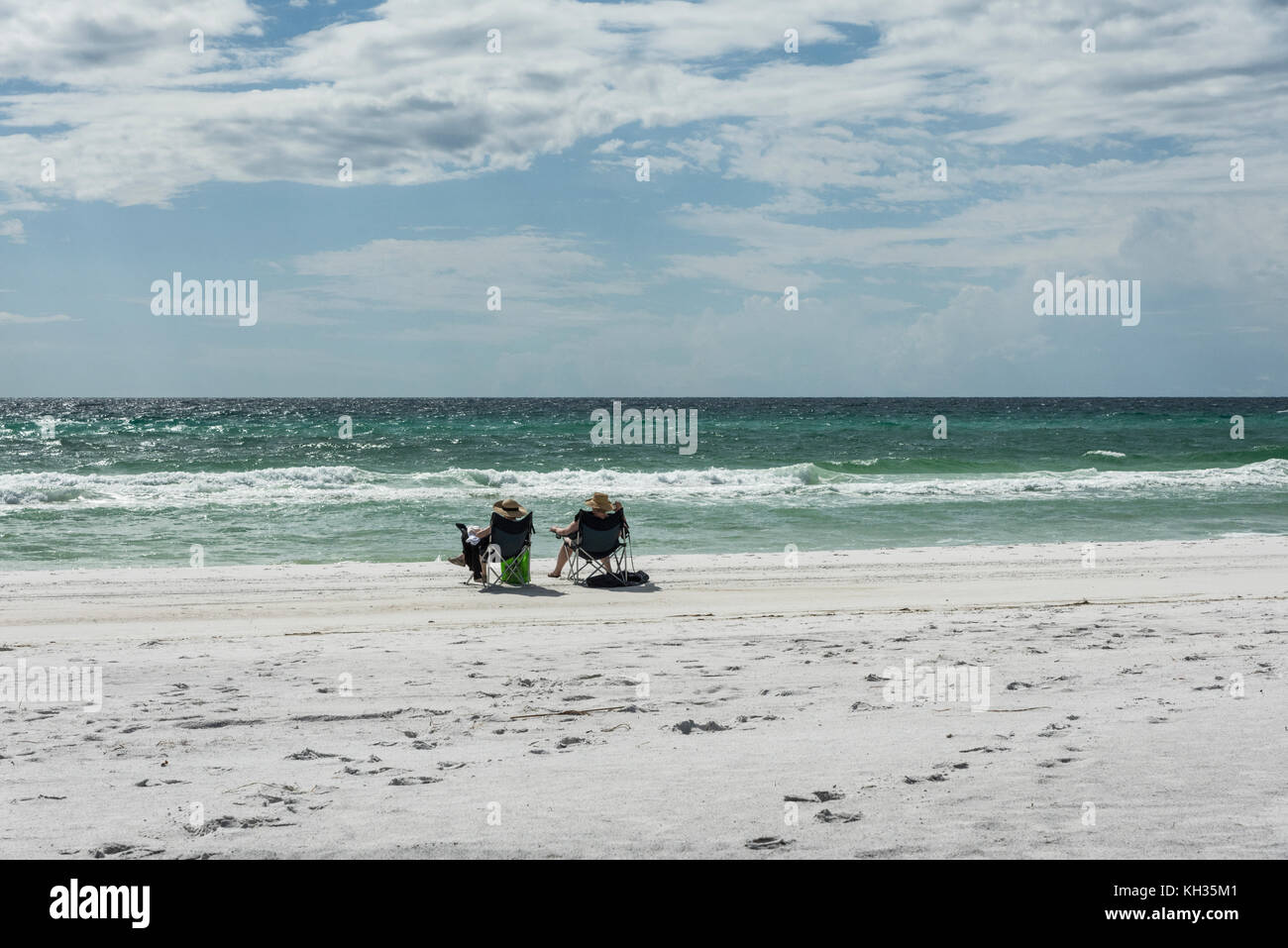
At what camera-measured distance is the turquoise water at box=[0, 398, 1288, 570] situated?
14.8 meters

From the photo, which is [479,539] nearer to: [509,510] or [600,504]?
[509,510]

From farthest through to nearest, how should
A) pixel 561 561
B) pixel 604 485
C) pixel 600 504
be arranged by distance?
pixel 604 485 < pixel 561 561 < pixel 600 504

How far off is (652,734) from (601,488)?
18.7 m

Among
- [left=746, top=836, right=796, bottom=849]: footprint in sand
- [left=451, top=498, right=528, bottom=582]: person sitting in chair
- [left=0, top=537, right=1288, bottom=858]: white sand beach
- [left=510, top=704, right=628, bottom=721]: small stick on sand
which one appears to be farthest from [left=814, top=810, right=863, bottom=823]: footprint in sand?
[left=451, top=498, right=528, bottom=582]: person sitting in chair

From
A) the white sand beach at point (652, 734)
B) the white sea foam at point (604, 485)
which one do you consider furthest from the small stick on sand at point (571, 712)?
the white sea foam at point (604, 485)

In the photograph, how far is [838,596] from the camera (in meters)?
10.0

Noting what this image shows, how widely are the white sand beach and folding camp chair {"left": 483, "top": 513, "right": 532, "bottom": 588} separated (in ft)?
4.78

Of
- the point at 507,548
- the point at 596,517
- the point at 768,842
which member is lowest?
the point at 768,842

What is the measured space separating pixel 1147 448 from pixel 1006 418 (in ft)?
90.4

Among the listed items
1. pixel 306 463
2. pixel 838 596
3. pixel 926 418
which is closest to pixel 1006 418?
pixel 926 418

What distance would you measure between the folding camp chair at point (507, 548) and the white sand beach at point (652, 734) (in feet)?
4.78

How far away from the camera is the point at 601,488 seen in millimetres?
23562

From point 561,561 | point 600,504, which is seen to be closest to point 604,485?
point 561,561
